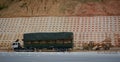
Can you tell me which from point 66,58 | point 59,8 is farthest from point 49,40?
point 66,58

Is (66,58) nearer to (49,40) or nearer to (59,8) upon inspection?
(49,40)

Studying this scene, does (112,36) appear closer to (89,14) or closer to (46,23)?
(89,14)

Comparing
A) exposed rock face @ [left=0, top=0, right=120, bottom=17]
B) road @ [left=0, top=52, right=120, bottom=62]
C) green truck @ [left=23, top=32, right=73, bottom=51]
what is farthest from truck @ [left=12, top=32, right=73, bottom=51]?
exposed rock face @ [left=0, top=0, right=120, bottom=17]

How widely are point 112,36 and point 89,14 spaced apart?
5295mm

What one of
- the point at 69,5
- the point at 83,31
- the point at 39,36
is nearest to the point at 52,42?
the point at 39,36

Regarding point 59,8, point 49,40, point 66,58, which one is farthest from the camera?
point 59,8

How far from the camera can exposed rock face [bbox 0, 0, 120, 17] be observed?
56.2 m

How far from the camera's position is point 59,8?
58.0m

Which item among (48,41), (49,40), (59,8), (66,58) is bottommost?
(66,58)

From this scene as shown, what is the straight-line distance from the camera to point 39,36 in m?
50.1

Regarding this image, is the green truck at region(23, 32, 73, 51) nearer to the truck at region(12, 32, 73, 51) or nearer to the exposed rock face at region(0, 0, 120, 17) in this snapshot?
the truck at region(12, 32, 73, 51)

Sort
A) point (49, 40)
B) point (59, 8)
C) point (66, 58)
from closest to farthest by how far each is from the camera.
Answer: point (66, 58) < point (49, 40) < point (59, 8)

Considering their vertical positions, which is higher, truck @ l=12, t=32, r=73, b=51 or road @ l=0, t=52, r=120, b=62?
truck @ l=12, t=32, r=73, b=51

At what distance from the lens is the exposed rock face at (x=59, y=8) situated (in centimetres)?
5625
